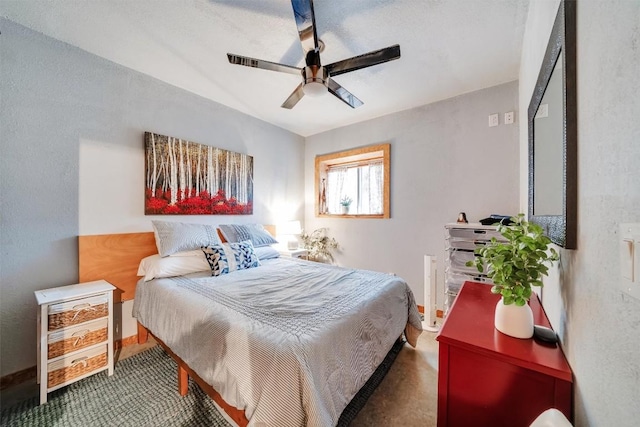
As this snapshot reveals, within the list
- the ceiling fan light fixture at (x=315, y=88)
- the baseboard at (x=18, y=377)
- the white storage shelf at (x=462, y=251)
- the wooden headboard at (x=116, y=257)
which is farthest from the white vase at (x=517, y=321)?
the baseboard at (x=18, y=377)

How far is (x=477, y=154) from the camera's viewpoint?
103 inches

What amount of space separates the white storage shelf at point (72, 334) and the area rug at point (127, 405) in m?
0.09

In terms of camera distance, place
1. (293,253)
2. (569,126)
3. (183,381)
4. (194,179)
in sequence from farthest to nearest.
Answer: (293,253)
(194,179)
(183,381)
(569,126)

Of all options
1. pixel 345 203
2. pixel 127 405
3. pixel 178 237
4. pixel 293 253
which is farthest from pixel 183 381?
pixel 345 203

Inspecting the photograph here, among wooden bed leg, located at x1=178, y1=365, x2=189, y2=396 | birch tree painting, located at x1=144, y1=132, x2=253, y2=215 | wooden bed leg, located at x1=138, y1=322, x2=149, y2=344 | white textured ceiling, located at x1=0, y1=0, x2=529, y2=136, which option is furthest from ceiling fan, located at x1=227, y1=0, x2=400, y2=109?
wooden bed leg, located at x1=138, y1=322, x2=149, y2=344

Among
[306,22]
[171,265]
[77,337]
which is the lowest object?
[77,337]

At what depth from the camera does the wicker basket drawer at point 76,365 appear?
5.15ft

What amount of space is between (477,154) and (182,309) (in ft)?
10.3

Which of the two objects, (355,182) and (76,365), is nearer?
(76,365)

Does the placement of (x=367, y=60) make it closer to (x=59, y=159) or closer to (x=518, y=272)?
(x=518, y=272)

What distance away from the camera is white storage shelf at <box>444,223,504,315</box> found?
2.31 metres

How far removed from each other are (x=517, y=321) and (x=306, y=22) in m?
1.90

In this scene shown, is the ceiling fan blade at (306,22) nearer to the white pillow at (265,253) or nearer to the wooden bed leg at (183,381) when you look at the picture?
the white pillow at (265,253)

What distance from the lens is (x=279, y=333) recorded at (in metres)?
1.15
